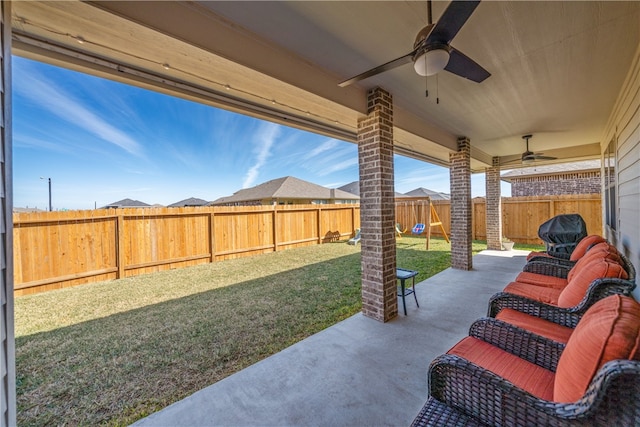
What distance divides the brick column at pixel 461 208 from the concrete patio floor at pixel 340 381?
2432 millimetres

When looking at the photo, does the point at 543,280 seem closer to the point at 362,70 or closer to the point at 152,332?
the point at 362,70

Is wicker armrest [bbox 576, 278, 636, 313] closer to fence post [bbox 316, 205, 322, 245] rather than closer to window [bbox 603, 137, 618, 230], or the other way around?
window [bbox 603, 137, 618, 230]

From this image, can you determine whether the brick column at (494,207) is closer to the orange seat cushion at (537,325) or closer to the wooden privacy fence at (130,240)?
the wooden privacy fence at (130,240)

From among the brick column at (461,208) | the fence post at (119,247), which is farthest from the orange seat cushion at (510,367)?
the fence post at (119,247)

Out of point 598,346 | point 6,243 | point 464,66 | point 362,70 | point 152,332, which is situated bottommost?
point 152,332

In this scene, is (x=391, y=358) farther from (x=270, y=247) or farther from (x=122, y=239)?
(x=270, y=247)

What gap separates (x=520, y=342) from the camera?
5.46 ft

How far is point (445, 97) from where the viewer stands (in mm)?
3670

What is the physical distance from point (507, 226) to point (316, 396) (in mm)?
10680

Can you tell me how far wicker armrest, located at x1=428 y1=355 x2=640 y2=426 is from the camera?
89 centimetres

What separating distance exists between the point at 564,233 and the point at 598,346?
5368 millimetres

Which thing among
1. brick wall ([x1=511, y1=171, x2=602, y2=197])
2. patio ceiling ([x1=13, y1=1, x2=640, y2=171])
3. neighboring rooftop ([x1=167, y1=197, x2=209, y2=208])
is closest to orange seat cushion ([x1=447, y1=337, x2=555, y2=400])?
patio ceiling ([x1=13, y1=1, x2=640, y2=171])

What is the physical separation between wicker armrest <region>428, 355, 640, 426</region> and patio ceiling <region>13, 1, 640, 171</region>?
241 cm

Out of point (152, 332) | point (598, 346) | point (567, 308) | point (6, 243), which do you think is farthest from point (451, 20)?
point (152, 332)
